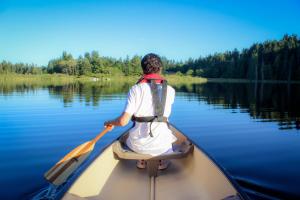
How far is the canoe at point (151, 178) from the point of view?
429 centimetres

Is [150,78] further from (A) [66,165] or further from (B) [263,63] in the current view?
(B) [263,63]

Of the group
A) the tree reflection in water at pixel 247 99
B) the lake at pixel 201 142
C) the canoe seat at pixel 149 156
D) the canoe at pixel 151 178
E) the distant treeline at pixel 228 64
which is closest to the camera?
the canoe at pixel 151 178

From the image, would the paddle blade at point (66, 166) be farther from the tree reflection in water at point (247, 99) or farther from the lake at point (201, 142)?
the tree reflection in water at point (247, 99)

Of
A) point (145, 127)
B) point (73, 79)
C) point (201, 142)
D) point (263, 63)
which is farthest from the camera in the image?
point (73, 79)

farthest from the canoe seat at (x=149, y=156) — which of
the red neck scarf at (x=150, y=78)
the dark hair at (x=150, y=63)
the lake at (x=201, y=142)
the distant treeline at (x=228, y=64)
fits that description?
the distant treeline at (x=228, y=64)

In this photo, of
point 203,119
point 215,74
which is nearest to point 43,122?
point 203,119

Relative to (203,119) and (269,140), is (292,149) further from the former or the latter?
(203,119)

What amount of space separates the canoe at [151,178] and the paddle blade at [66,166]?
656mm

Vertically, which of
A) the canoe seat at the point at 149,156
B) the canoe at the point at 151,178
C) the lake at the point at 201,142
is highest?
the canoe seat at the point at 149,156

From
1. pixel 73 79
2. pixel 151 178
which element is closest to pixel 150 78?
pixel 151 178

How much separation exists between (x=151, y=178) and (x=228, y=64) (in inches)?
4866

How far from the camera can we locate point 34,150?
908cm

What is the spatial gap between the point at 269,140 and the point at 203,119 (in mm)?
4725

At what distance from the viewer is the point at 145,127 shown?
470 centimetres
